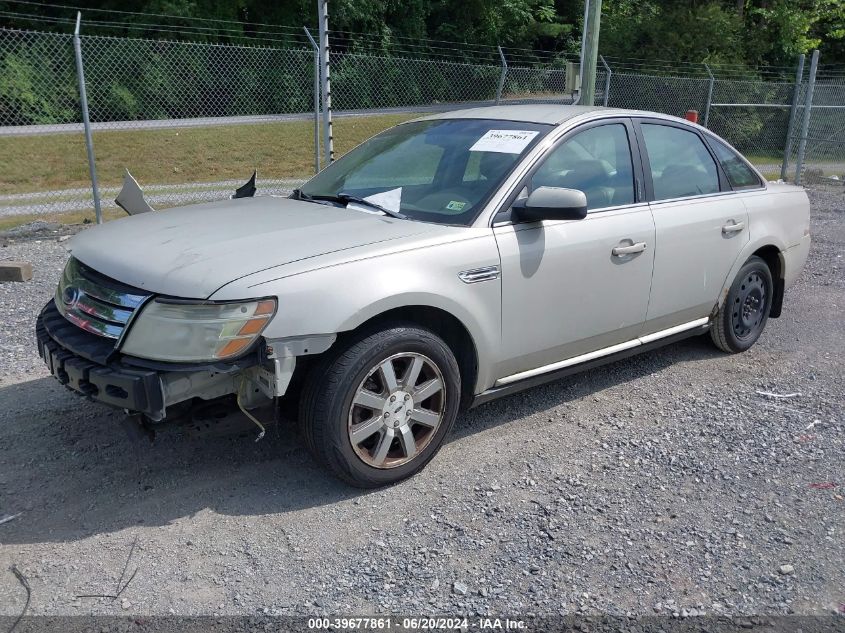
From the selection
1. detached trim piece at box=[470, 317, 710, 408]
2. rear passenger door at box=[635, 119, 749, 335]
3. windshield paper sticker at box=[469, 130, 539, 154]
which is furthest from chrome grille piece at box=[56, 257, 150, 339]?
rear passenger door at box=[635, 119, 749, 335]

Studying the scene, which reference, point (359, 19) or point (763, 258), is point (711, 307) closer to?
point (763, 258)

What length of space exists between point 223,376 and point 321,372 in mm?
412

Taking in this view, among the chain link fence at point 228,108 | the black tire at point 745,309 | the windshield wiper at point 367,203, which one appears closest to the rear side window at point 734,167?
the black tire at point 745,309

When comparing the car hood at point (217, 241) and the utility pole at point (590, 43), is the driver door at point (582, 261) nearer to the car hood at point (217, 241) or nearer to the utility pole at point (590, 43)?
the car hood at point (217, 241)

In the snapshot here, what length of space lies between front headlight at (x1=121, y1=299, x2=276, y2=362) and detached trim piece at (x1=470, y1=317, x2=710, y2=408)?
4.33ft

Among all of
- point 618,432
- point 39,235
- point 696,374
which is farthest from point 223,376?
point 39,235

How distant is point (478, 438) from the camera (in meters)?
4.17

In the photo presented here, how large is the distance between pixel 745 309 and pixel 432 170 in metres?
2.64

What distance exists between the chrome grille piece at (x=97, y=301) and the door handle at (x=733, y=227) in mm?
3611

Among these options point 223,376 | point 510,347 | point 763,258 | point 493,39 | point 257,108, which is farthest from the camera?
point 493,39

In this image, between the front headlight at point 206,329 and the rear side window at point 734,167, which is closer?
the front headlight at point 206,329

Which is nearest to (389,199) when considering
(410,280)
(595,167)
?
(410,280)

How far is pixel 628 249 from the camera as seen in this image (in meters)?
4.30

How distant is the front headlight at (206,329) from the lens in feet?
10.1
